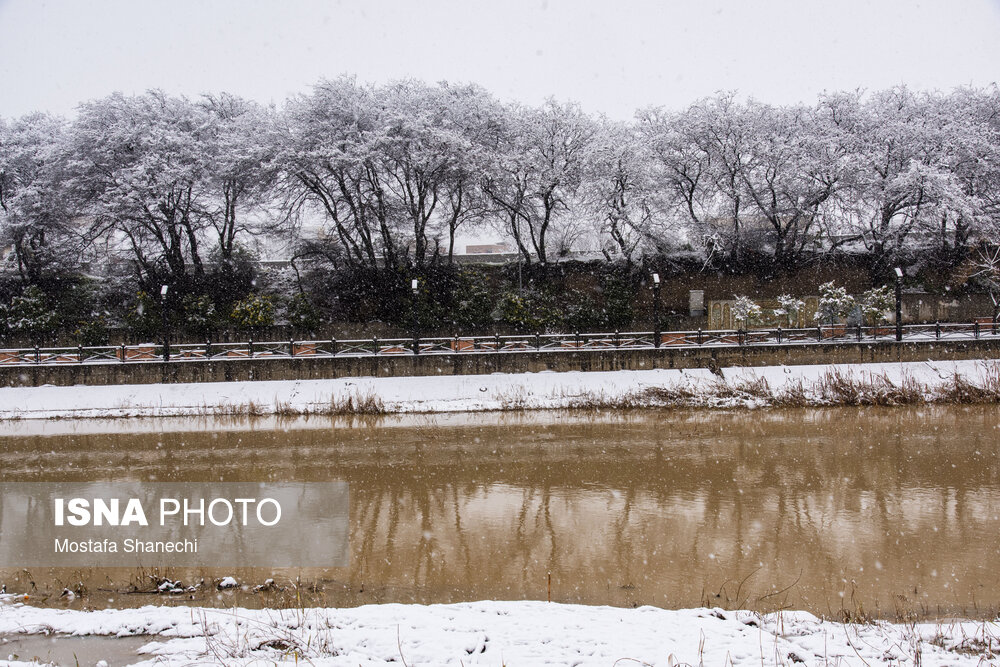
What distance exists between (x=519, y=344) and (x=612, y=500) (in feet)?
35.8

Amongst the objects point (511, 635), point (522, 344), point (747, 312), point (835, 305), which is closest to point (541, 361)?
point (522, 344)

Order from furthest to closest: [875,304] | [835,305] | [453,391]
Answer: [875,304] < [835,305] < [453,391]

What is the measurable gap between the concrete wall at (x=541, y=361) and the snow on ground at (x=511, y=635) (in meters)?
14.0

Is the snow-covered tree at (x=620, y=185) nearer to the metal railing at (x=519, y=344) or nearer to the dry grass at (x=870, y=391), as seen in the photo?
the metal railing at (x=519, y=344)

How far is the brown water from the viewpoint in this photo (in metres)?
7.51

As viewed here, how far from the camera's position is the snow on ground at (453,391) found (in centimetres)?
1892

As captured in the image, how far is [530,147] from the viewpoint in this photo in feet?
90.0

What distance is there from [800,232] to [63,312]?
3343 cm

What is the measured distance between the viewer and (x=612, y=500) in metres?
10.9

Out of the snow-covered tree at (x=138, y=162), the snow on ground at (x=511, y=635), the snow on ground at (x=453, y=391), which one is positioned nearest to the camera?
the snow on ground at (x=511, y=635)

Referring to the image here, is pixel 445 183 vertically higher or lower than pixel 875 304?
higher

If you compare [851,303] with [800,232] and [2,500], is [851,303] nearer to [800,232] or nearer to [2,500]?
[800,232]

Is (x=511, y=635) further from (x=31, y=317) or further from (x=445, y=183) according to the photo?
(x=31, y=317)

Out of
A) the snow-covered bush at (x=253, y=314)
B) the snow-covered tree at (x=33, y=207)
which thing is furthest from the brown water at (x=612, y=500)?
the snow-covered tree at (x=33, y=207)
